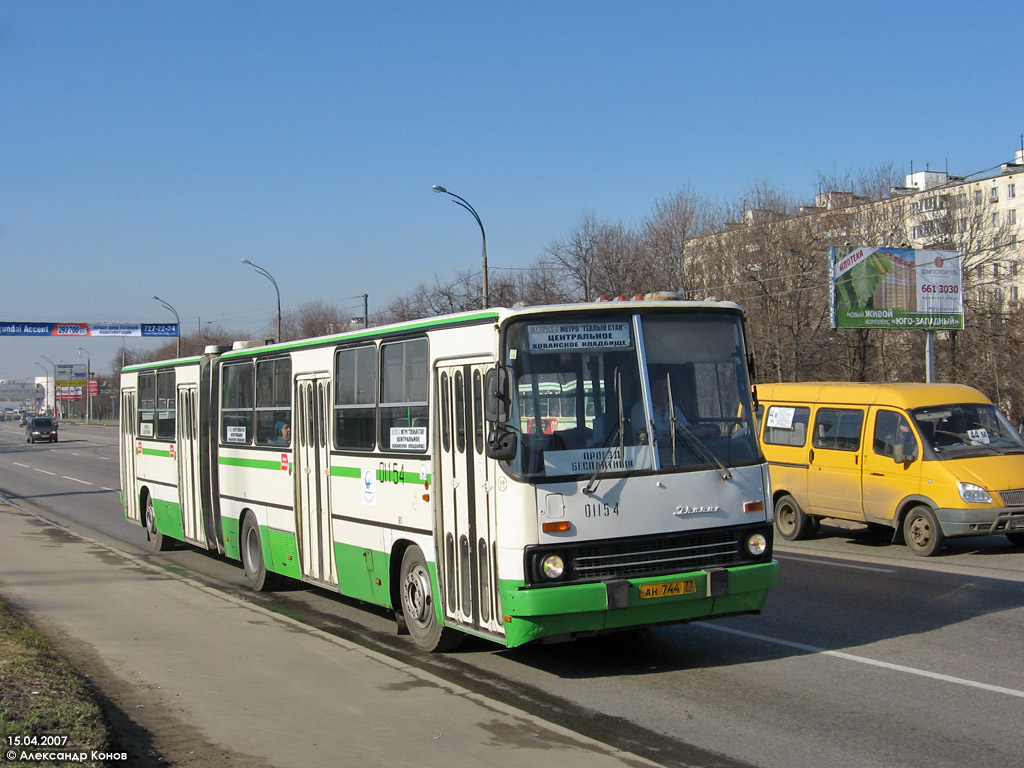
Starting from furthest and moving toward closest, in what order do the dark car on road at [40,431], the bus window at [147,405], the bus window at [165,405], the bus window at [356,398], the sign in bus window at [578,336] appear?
the dark car on road at [40,431]
the bus window at [147,405]
the bus window at [165,405]
the bus window at [356,398]
the sign in bus window at [578,336]

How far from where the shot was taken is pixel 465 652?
898 centimetres

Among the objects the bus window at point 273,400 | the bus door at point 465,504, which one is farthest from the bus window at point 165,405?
the bus door at point 465,504

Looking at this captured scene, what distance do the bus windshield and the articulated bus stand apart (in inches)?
0.4

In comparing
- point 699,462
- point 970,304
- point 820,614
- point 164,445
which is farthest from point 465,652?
point 970,304

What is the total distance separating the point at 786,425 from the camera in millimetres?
16719

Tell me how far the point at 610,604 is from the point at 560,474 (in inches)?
38.9

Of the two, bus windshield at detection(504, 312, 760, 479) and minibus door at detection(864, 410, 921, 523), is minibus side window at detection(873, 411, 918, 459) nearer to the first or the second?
minibus door at detection(864, 410, 921, 523)

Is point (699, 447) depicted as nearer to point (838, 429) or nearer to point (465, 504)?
point (465, 504)

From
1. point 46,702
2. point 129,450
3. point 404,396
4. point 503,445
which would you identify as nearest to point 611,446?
point 503,445

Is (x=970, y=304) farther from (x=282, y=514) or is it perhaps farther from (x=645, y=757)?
(x=645, y=757)

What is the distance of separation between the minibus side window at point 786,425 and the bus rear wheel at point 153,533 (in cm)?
1010

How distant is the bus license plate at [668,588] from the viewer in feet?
24.6

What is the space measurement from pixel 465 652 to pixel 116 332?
7074 cm

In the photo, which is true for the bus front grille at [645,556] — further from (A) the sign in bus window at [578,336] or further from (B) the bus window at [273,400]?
(B) the bus window at [273,400]
